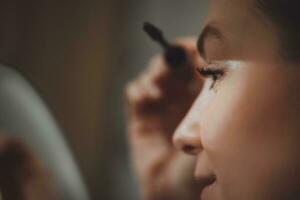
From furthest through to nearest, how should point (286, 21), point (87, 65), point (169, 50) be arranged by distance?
point (87, 65) < point (169, 50) < point (286, 21)

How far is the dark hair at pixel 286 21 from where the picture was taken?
0.42 m

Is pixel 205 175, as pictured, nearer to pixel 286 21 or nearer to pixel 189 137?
pixel 189 137

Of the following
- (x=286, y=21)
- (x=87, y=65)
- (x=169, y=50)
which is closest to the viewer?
(x=286, y=21)

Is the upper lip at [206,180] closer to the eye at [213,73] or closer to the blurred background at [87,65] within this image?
the eye at [213,73]

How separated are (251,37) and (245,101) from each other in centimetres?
5

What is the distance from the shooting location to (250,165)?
17.4 inches

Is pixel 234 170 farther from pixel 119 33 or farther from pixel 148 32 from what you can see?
pixel 119 33

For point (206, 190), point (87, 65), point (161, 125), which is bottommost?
point (206, 190)

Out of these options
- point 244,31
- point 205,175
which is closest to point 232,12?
point 244,31

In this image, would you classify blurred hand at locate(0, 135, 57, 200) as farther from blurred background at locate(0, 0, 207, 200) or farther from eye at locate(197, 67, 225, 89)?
eye at locate(197, 67, 225, 89)

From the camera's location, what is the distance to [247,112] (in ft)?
1.45

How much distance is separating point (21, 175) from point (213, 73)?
0.26m

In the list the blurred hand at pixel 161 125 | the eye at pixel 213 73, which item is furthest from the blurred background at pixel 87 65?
the eye at pixel 213 73

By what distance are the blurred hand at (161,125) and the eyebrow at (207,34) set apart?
127 mm
